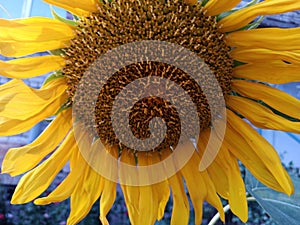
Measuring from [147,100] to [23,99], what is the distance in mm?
162

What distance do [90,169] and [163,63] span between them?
19cm

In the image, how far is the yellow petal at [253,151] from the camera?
2.01 feet

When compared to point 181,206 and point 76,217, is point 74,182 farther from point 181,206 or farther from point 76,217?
point 181,206

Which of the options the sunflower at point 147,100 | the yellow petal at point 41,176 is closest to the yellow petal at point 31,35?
the sunflower at point 147,100

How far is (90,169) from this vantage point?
2.11ft

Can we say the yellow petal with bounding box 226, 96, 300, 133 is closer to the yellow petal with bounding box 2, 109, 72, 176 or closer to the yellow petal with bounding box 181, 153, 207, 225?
the yellow petal with bounding box 181, 153, 207, 225

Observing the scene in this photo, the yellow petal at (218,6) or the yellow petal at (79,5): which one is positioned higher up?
the yellow petal at (218,6)

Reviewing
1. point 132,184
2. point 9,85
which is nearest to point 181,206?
point 132,184

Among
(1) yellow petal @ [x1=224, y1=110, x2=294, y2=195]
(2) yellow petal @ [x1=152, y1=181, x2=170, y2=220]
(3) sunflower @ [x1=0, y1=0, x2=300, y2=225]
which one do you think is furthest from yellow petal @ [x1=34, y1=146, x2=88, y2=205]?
(1) yellow petal @ [x1=224, y1=110, x2=294, y2=195]

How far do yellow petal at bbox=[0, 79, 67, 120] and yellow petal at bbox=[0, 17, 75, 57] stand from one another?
0.04 m

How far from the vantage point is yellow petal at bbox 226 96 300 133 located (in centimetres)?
60

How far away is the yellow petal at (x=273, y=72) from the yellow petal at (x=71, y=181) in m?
0.26

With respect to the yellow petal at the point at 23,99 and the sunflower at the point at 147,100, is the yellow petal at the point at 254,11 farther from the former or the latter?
the yellow petal at the point at 23,99

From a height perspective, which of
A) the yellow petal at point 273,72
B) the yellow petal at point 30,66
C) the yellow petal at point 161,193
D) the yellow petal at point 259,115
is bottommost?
the yellow petal at point 161,193
